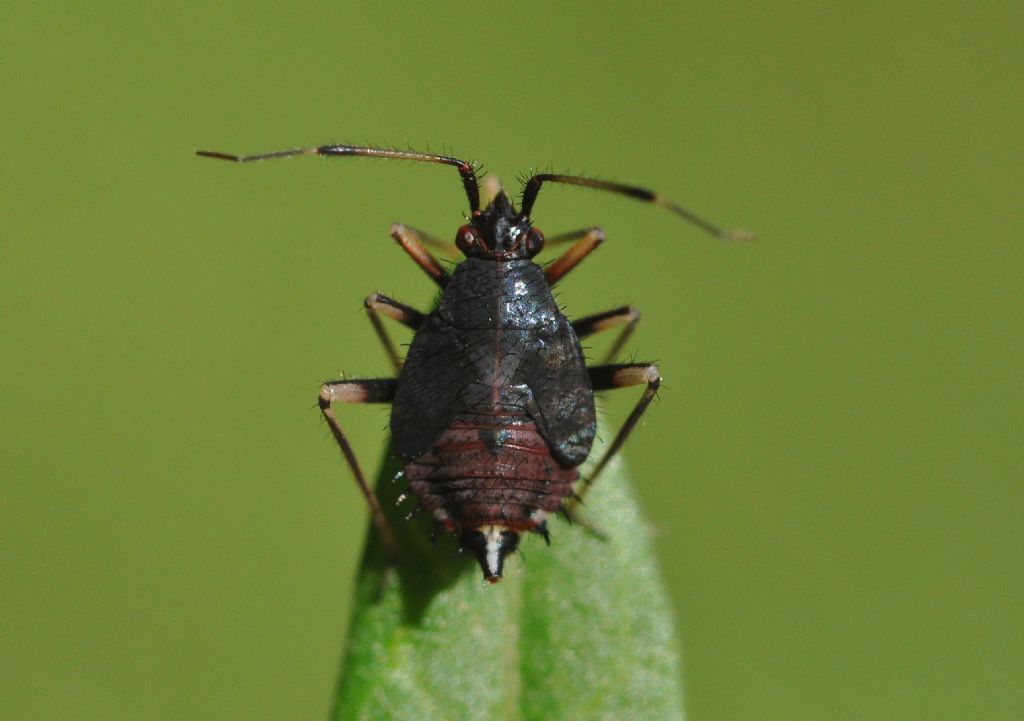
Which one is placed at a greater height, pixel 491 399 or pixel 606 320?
pixel 606 320

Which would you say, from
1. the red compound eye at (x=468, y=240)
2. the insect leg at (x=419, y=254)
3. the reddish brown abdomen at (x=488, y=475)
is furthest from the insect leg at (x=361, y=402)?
the red compound eye at (x=468, y=240)

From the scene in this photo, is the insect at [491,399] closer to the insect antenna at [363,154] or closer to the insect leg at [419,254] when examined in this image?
the insect antenna at [363,154]

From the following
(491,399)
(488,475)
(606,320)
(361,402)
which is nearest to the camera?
(488,475)

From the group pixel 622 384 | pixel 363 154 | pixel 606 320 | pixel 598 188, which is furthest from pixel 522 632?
pixel 363 154

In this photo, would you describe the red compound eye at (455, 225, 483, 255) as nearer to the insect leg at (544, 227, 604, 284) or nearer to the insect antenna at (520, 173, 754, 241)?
the insect antenna at (520, 173, 754, 241)

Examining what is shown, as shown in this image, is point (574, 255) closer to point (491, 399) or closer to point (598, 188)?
point (598, 188)

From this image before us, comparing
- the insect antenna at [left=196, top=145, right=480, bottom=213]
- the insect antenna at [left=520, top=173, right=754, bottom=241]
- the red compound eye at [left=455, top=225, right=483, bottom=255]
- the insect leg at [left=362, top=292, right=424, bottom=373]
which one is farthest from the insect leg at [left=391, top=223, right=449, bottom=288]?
the insect antenna at [left=520, top=173, right=754, bottom=241]
